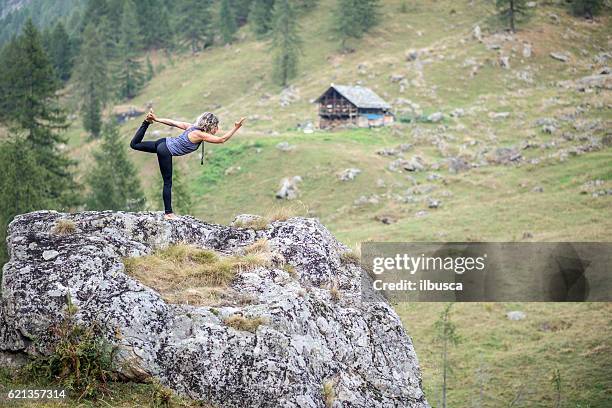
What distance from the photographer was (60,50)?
13850cm

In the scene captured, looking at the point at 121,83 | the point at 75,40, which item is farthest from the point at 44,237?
the point at 75,40

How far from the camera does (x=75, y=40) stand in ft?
468

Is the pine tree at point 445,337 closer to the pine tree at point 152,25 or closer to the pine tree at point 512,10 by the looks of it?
the pine tree at point 512,10

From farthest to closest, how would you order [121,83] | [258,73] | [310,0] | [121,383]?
[310,0] < [121,83] < [258,73] < [121,383]

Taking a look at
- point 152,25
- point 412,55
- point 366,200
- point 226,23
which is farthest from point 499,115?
point 152,25

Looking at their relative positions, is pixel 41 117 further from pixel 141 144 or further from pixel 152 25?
pixel 152 25

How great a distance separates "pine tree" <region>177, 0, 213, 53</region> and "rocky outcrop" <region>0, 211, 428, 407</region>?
425ft

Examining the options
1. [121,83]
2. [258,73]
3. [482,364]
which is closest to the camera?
[482,364]

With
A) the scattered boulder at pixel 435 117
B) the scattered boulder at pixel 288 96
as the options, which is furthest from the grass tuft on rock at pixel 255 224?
the scattered boulder at pixel 288 96

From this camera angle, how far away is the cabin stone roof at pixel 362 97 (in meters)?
87.6

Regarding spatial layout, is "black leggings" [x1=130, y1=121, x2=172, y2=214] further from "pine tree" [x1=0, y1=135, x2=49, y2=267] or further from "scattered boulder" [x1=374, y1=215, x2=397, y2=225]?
"scattered boulder" [x1=374, y1=215, x2=397, y2=225]

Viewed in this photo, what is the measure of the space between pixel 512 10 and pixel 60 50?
89.1 meters

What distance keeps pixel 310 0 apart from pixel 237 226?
12912 cm

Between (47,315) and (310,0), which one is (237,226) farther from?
(310,0)
